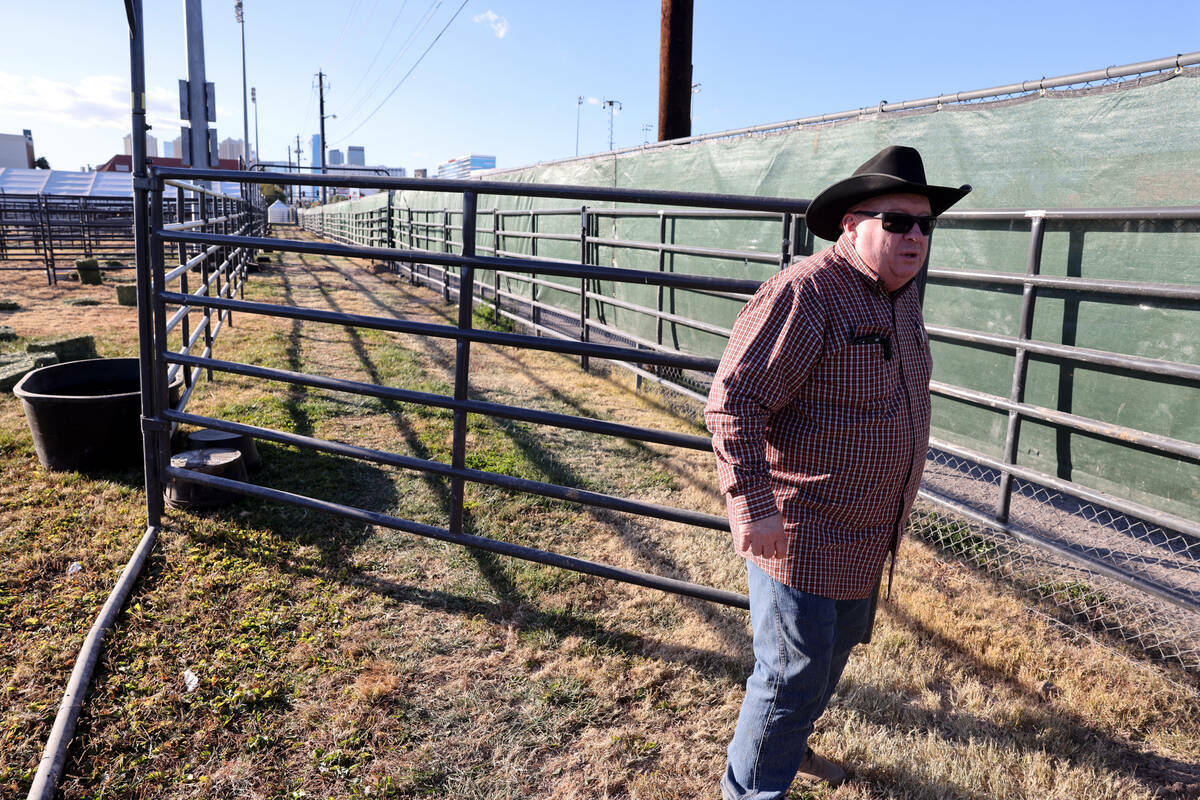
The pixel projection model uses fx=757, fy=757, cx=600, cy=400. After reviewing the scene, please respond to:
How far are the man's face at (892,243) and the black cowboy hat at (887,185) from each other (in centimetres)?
2

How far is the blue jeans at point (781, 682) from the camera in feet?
6.34

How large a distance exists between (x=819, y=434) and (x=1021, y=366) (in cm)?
255

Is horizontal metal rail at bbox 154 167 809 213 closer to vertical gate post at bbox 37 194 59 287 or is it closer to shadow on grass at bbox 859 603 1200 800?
shadow on grass at bbox 859 603 1200 800

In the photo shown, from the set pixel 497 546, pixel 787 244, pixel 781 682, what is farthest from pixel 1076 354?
pixel 497 546

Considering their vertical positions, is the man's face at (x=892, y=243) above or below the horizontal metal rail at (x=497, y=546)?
above

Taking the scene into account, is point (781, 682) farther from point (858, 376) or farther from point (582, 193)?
point (582, 193)

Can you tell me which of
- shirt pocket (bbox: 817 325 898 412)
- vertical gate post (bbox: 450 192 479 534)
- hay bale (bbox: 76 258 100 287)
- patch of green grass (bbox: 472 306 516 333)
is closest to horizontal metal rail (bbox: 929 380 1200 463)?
shirt pocket (bbox: 817 325 898 412)

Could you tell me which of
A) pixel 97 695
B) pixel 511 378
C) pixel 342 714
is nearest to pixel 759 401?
pixel 342 714

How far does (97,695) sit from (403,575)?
1253 millimetres

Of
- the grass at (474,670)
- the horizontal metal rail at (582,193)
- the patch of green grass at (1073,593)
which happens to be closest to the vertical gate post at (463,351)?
the horizontal metal rail at (582,193)

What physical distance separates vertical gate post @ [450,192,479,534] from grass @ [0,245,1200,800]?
436 millimetres

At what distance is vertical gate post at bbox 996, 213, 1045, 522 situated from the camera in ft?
12.2

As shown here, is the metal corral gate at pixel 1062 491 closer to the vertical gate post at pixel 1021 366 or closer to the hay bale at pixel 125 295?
the vertical gate post at pixel 1021 366

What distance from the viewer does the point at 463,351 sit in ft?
10.6
